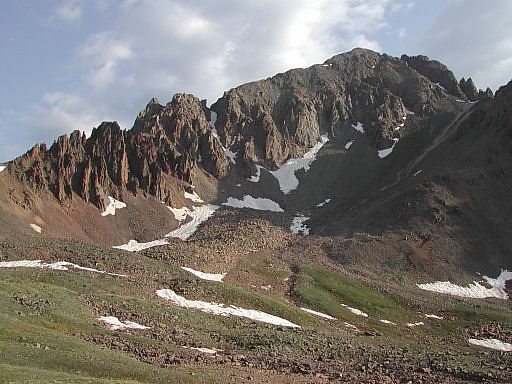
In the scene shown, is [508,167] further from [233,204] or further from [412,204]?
[233,204]

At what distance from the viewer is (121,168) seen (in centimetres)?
13300

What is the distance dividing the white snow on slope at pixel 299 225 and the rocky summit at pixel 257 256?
1146mm

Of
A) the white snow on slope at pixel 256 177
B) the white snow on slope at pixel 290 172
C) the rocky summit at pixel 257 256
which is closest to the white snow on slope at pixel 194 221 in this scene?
the rocky summit at pixel 257 256

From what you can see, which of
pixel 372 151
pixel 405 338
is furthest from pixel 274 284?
pixel 372 151

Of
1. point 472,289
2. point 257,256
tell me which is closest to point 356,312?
point 257,256

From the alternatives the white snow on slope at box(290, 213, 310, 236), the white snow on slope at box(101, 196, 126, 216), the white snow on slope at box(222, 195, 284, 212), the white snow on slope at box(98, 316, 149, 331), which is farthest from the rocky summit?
the white snow on slope at box(290, 213, 310, 236)

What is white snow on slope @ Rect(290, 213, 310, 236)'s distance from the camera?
426 feet

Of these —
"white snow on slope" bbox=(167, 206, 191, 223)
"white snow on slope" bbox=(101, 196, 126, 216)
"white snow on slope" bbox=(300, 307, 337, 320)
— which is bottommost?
"white snow on slope" bbox=(300, 307, 337, 320)

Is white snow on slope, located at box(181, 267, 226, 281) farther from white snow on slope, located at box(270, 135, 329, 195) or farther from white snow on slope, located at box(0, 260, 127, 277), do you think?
white snow on slope, located at box(270, 135, 329, 195)

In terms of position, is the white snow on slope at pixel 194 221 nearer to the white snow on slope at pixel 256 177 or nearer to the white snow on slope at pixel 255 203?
the white snow on slope at pixel 255 203

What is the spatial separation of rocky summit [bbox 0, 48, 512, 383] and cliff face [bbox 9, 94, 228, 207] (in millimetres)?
593

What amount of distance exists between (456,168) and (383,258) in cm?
4408

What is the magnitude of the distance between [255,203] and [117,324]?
11897 centimetres

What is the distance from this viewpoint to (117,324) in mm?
41875
